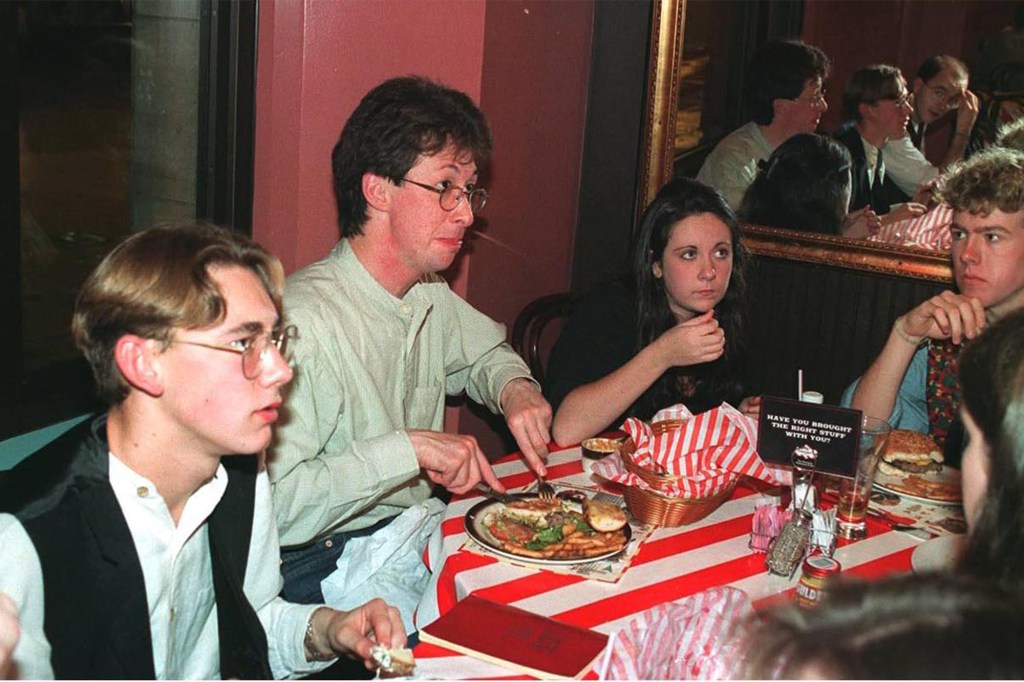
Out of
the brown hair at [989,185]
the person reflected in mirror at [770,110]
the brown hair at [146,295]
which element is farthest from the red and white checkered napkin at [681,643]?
the person reflected in mirror at [770,110]

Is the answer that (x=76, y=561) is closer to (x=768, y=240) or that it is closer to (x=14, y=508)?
(x=14, y=508)

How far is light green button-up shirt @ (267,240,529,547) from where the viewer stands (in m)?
2.25

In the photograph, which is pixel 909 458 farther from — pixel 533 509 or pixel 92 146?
pixel 92 146

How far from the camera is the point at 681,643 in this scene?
5.22 ft

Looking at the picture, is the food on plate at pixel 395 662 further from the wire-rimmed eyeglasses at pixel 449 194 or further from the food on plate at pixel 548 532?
the wire-rimmed eyeglasses at pixel 449 194

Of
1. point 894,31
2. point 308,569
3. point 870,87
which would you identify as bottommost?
point 308,569

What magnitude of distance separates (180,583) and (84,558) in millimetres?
223

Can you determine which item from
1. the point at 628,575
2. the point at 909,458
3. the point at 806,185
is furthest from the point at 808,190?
the point at 628,575

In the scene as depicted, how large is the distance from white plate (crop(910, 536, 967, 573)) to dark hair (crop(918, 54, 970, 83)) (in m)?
2.14

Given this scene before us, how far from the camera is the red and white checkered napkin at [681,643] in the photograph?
1535 mm

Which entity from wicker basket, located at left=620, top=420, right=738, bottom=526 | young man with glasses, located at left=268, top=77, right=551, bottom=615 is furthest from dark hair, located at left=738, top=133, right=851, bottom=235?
wicker basket, located at left=620, top=420, right=738, bottom=526

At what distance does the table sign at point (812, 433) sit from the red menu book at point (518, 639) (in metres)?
0.68

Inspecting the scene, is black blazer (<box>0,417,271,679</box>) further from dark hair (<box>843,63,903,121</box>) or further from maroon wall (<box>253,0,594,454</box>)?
dark hair (<box>843,63,903,121</box>)

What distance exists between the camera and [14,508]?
5.21 ft
